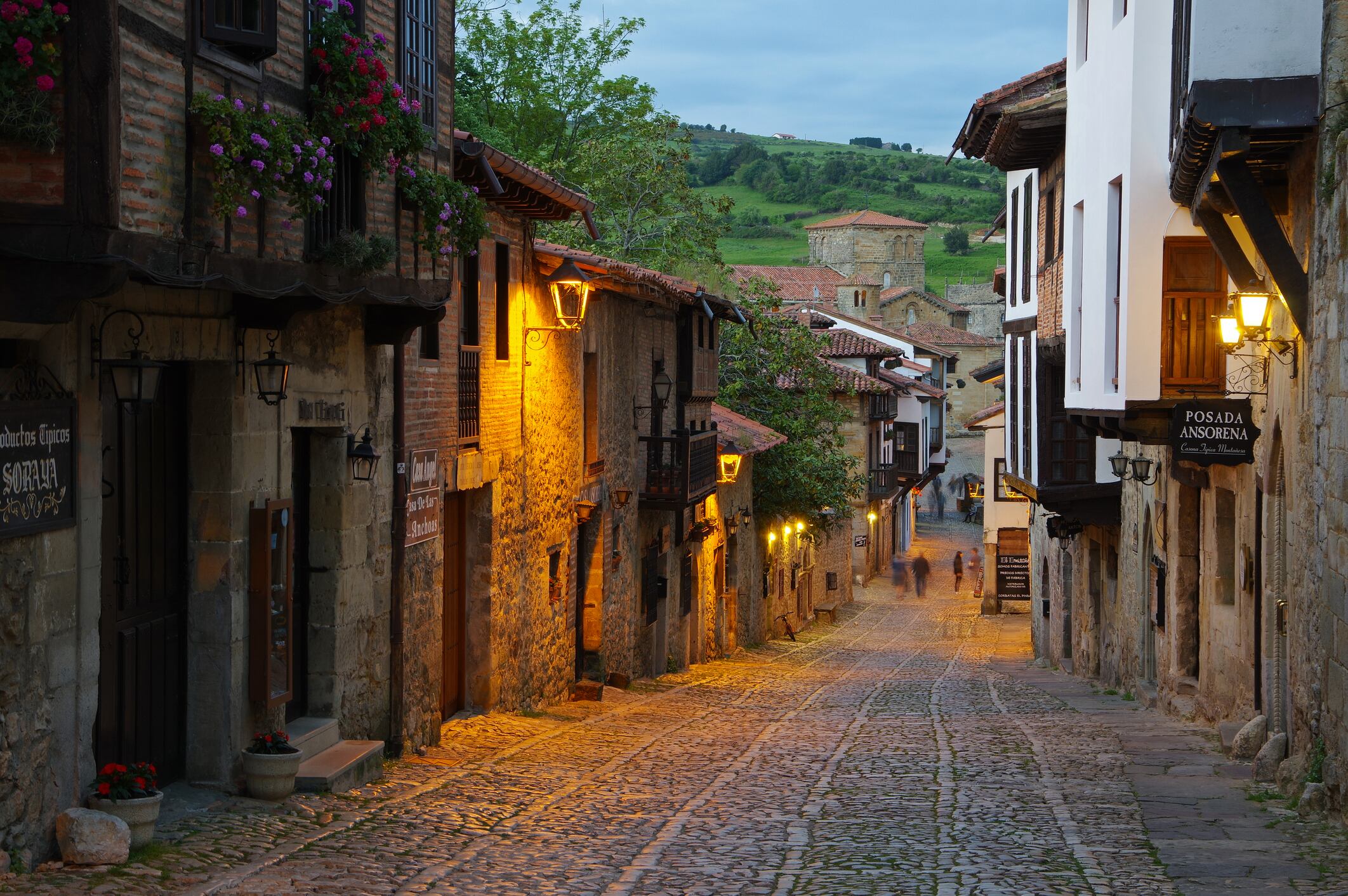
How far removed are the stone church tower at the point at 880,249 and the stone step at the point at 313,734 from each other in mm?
102802

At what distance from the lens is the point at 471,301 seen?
44.8ft

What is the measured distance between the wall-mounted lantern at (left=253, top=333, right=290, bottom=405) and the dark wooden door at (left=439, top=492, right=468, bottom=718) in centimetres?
485

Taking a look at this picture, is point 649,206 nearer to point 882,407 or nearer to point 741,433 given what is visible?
point 741,433

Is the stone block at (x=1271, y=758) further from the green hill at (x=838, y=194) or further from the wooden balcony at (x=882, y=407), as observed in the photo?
the green hill at (x=838, y=194)

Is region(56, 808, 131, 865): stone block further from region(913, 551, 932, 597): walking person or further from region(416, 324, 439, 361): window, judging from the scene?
region(913, 551, 932, 597): walking person

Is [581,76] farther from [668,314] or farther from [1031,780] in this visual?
[1031,780]

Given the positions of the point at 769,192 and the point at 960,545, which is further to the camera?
the point at 769,192

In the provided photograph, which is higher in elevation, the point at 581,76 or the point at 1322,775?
the point at 581,76

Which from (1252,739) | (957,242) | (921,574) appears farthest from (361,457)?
(957,242)

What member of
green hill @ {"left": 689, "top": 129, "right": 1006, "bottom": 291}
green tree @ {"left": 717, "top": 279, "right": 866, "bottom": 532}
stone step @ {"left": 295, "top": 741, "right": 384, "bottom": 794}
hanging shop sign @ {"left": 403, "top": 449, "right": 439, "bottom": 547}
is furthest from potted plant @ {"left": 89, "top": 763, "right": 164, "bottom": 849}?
green hill @ {"left": 689, "top": 129, "right": 1006, "bottom": 291}

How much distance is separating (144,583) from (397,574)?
3.19m

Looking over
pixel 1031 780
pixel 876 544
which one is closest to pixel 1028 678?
pixel 1031 780

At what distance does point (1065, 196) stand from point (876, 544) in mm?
36375

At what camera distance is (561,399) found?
16.8m
